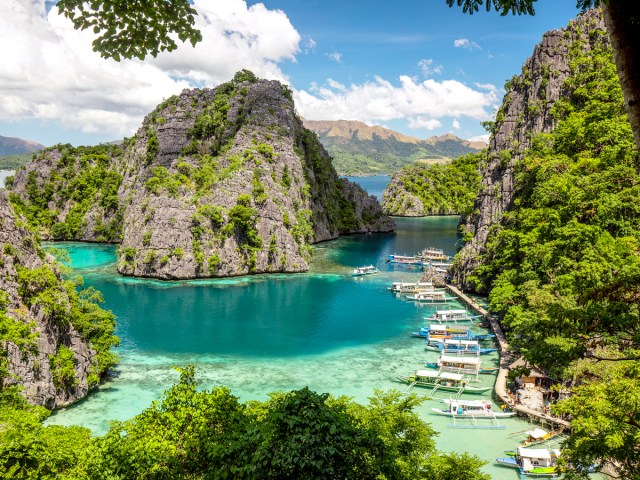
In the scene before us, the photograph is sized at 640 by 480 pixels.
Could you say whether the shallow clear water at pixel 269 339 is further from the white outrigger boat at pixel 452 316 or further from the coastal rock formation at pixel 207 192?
the coastal rock formation at pixel 207 192

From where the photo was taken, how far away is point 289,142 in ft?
292

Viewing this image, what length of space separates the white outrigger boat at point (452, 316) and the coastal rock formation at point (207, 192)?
28542 mm

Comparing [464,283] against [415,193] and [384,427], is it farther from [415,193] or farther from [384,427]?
[415,193]

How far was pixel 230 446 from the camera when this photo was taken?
40.1 feet

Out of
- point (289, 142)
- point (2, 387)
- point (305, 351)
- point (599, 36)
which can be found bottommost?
point (305, 351)

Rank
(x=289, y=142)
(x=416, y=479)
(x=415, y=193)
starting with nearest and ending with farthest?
1. (x=416, y=479)
2. (x=289, y=142)
3. (x=415, y=193)

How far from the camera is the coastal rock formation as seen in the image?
68.1 metres

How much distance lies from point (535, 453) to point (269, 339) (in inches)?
1033

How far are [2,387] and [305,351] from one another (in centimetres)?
2319

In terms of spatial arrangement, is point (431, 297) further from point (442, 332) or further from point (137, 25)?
point (137, 25)

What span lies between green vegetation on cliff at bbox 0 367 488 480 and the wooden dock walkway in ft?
40.8

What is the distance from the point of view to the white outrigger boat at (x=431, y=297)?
184 ft

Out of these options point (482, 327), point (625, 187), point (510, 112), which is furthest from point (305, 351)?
point (510, 112)

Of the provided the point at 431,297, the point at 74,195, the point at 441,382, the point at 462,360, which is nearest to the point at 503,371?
the point at 462,360
